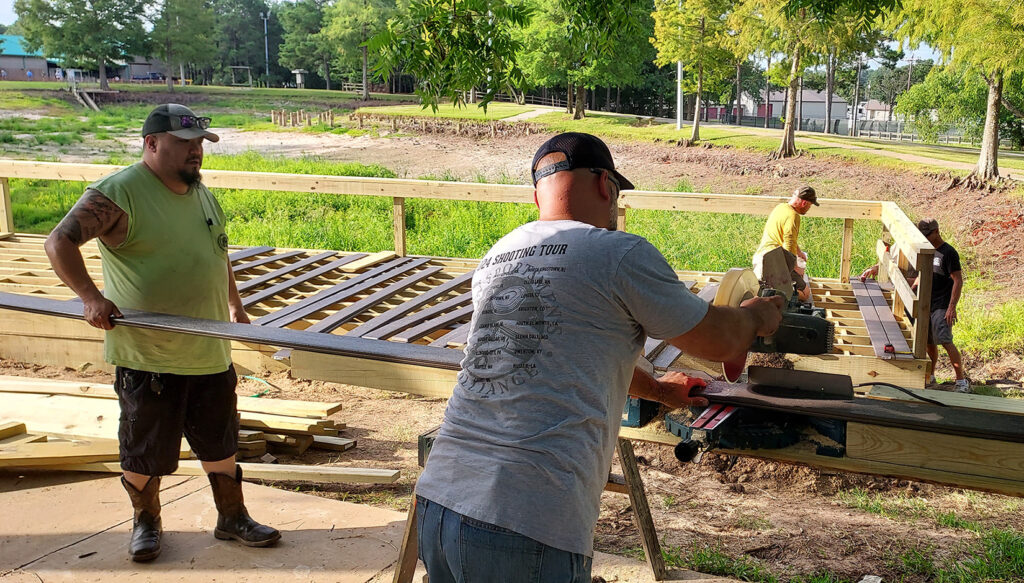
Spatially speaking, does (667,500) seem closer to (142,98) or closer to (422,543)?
(422,543)

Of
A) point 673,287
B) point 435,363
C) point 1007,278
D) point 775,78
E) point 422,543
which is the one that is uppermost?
point 775,78

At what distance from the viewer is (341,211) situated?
75.7 ft

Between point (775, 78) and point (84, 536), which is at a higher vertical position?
point (775, 78)

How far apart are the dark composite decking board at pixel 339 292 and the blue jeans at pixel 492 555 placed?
17.1 ft

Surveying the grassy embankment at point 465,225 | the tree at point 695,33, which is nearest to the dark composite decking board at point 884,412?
the grassy embankment at point 465,225

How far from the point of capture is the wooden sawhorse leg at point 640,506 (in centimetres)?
350

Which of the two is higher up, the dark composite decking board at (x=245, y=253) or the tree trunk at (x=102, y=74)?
the tree trunk at (x=102, y=74)

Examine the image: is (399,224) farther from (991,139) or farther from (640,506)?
(991,139)

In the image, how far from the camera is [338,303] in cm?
803

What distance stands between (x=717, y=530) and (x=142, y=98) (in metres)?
65.7

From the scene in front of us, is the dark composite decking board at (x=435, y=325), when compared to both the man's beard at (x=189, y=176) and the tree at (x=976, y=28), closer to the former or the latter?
the man's beard at (x=189, y=176)

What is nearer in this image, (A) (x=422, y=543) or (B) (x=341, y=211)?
(A) (x=422, y=543)

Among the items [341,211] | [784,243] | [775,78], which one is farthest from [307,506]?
[775,78]

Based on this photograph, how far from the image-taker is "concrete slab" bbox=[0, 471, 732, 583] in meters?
3.90
